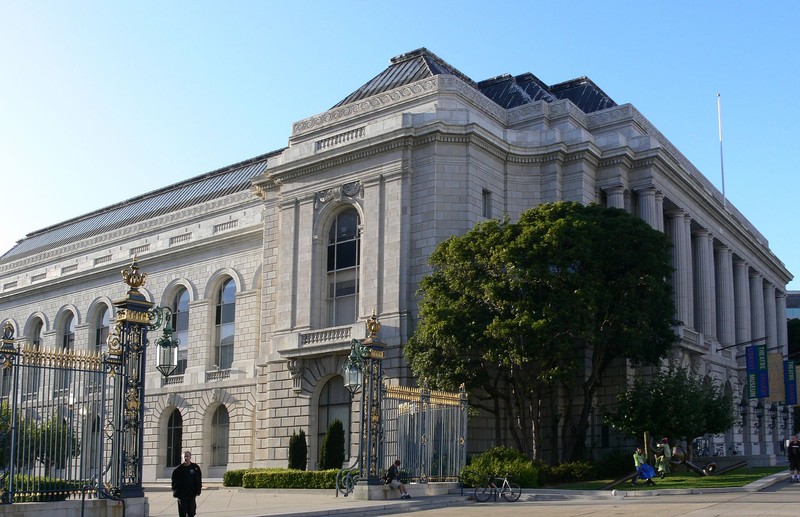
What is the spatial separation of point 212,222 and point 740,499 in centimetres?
4135

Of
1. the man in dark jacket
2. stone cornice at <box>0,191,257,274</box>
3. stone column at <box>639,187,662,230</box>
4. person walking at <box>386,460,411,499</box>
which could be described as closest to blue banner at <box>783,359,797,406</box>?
stone column at <box>639,187,662,230</box>

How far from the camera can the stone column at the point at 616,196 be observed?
4803 centimetres

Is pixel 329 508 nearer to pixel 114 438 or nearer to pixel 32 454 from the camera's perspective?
pixel 114 438

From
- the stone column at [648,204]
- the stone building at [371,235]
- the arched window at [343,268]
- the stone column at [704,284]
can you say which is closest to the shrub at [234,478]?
the stone building at [371,235]

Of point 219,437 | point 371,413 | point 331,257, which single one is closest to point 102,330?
point 219,437

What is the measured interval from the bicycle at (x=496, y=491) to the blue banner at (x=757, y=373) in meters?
29.0

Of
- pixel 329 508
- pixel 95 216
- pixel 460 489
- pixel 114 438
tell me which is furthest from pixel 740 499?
pixel 95 216

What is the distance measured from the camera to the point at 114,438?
75.0 feet

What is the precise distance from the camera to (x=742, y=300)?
63156 mm

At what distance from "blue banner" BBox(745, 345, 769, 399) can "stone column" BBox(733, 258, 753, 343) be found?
6170mm

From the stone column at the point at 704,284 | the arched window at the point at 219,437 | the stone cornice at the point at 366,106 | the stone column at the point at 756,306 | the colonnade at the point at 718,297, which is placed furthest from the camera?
the stone column at the point at 756,306

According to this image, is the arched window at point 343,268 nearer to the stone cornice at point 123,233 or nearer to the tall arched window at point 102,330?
the stone cornice at point 123,233

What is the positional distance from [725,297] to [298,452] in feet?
94.7

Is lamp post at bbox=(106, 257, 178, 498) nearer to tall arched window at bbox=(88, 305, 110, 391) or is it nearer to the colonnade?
the colonnade
